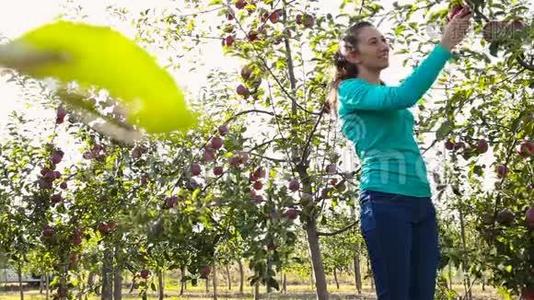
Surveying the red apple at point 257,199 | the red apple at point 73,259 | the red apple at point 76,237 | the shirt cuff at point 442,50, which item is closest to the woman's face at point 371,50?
the shirt cuff at point 442,50

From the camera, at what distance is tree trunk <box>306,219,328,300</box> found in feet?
12.2

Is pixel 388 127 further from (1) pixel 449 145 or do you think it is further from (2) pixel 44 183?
(2) pixel 44 183

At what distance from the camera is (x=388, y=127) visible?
188cm

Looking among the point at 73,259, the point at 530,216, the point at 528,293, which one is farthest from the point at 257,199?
the point at 73,259

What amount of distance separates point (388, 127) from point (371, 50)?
0.24m

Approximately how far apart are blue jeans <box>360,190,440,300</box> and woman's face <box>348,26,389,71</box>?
381 millimetres

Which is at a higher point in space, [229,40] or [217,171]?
[229,40]

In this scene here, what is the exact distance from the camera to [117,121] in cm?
24

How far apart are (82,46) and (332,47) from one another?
123 inches

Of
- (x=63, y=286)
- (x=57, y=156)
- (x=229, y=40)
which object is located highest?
(x=229, y=40)

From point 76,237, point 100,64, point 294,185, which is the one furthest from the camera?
point 76,237

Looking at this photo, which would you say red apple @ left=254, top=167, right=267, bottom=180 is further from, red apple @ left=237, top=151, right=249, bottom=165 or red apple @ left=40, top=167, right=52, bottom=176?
red apple @ left=40, top=167, right=52, bottom=176

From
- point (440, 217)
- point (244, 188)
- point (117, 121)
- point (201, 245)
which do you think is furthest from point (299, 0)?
point (117, 121)

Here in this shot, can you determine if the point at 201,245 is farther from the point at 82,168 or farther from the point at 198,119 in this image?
the point at 198,119
